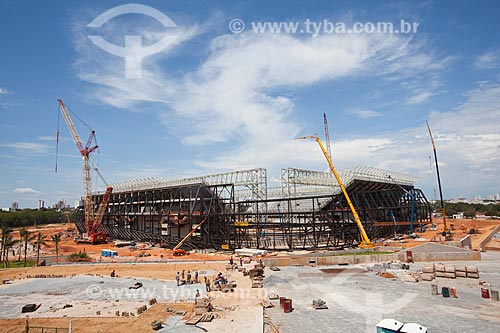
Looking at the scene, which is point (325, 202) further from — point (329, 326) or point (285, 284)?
point (329, 326)

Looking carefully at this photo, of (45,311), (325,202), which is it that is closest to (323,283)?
(45,311)

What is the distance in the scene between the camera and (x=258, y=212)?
64.0 metres

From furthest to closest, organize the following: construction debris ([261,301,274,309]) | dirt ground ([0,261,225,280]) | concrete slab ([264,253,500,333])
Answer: dirt ground ([0,261,225,280]) < construction debris ([261,301,274,309]) < concrete slab ([264,253,500,333])

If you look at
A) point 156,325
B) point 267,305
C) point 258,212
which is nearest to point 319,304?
point 267,305

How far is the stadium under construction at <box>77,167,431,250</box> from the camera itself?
62312 millimetres

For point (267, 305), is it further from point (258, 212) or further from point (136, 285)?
point (258, 212)

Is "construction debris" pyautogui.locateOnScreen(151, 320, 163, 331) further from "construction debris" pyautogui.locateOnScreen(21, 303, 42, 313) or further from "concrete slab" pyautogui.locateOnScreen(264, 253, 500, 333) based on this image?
"construction debris" pyautogui.locateOnScreen(21, 303, 42, 313)

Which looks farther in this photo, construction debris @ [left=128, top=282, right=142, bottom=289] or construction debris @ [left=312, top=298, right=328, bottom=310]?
construction debris @ [left=128, top=282, right=142, bottom=289]

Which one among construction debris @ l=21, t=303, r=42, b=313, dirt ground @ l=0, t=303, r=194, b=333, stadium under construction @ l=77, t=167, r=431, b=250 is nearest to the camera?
dirt ground @ l=0, t=303, r=194, b=333
